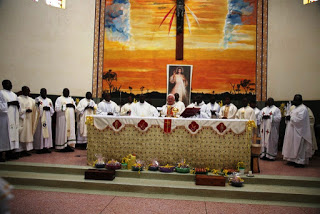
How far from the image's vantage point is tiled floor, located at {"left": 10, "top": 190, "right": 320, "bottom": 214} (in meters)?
4.78

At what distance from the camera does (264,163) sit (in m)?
7.95

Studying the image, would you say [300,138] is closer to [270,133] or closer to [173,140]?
[270,133]

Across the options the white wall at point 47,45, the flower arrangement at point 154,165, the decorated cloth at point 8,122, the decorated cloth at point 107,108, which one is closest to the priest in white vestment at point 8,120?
the decorated cloth at point 8,122

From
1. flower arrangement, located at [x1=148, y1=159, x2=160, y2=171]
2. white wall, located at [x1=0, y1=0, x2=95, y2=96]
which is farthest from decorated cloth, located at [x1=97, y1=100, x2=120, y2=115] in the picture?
flower arrangement, located at [x1=148, y1=159, x2=160, y2=171]

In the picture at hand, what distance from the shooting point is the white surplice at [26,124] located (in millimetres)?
8133

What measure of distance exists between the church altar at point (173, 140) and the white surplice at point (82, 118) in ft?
8.95

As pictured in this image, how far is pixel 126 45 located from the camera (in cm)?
1139

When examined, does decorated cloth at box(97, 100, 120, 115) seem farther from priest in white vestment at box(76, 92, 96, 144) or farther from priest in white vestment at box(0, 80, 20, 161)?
priest in white vestment at box(0, 80, 20, 161)

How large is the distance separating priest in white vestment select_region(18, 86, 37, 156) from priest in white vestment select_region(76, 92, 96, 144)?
5.37 feet

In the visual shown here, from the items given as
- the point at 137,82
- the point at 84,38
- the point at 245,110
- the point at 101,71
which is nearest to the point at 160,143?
the point at 245,110

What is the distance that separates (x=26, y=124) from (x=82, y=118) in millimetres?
1973

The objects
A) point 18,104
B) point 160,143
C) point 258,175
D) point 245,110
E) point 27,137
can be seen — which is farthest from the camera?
point 245,110

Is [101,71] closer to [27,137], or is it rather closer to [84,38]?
[84,38]

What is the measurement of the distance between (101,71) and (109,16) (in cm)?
253
